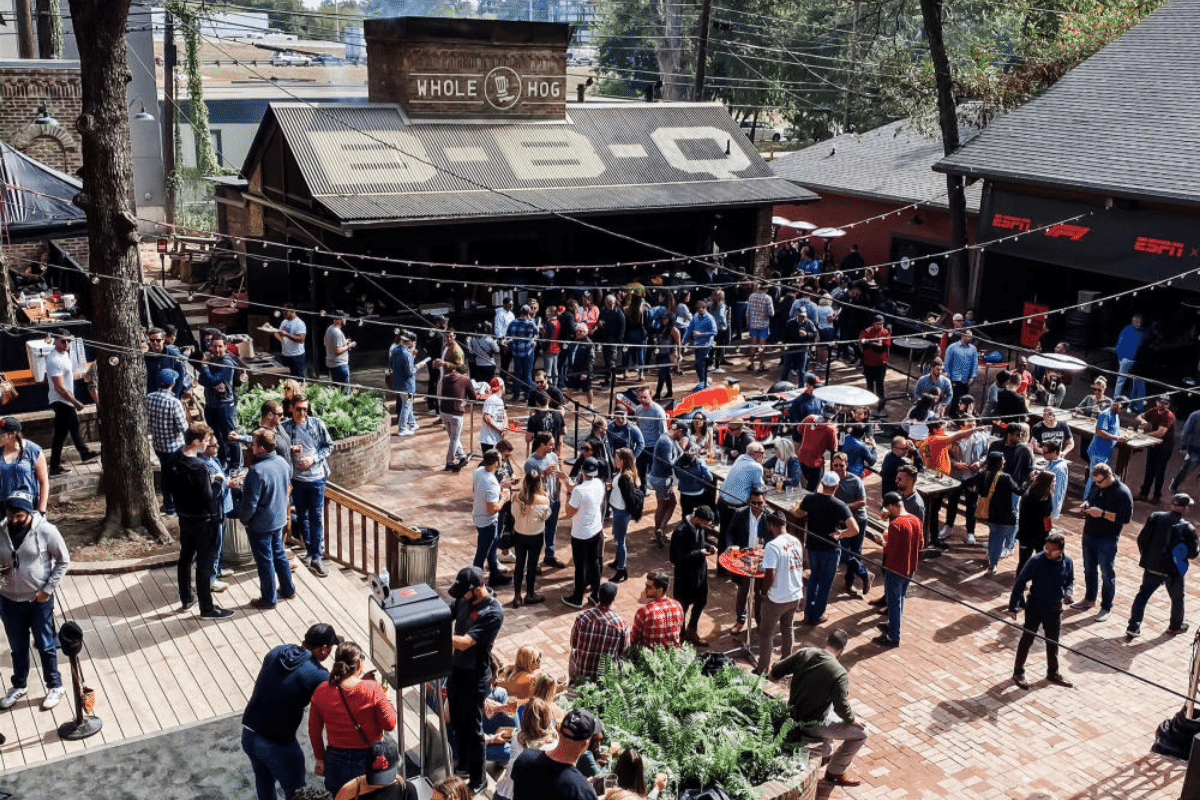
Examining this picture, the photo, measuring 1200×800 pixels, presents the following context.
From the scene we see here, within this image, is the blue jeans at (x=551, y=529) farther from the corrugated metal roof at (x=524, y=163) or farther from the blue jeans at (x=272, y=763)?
the corrugated metal roof at (x=524, y=163)

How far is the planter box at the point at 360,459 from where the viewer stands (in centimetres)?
1439

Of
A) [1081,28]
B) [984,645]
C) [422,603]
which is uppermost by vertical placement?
[1081,28]

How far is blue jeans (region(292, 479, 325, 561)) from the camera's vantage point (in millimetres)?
10766

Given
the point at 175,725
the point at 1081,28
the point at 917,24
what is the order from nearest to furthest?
the point at 175,725 → the point at 1081,28 → the point at 917,24

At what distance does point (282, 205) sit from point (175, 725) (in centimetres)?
1434

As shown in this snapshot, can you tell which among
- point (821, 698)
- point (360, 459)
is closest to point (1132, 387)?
point (360, 459)

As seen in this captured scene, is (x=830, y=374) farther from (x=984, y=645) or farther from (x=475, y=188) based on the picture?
(x=984, y=645)

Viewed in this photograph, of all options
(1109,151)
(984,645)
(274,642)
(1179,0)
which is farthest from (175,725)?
(1179,0)

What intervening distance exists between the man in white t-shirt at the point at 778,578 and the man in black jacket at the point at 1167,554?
145 inches

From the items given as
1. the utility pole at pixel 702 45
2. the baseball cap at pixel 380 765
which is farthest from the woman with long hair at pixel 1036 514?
the utility pole at pixel 702 45

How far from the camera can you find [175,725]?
8281mm

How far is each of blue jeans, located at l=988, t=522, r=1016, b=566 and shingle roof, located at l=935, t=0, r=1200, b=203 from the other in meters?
8.56

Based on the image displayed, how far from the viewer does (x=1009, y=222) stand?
2227cm

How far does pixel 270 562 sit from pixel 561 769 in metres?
4.31
